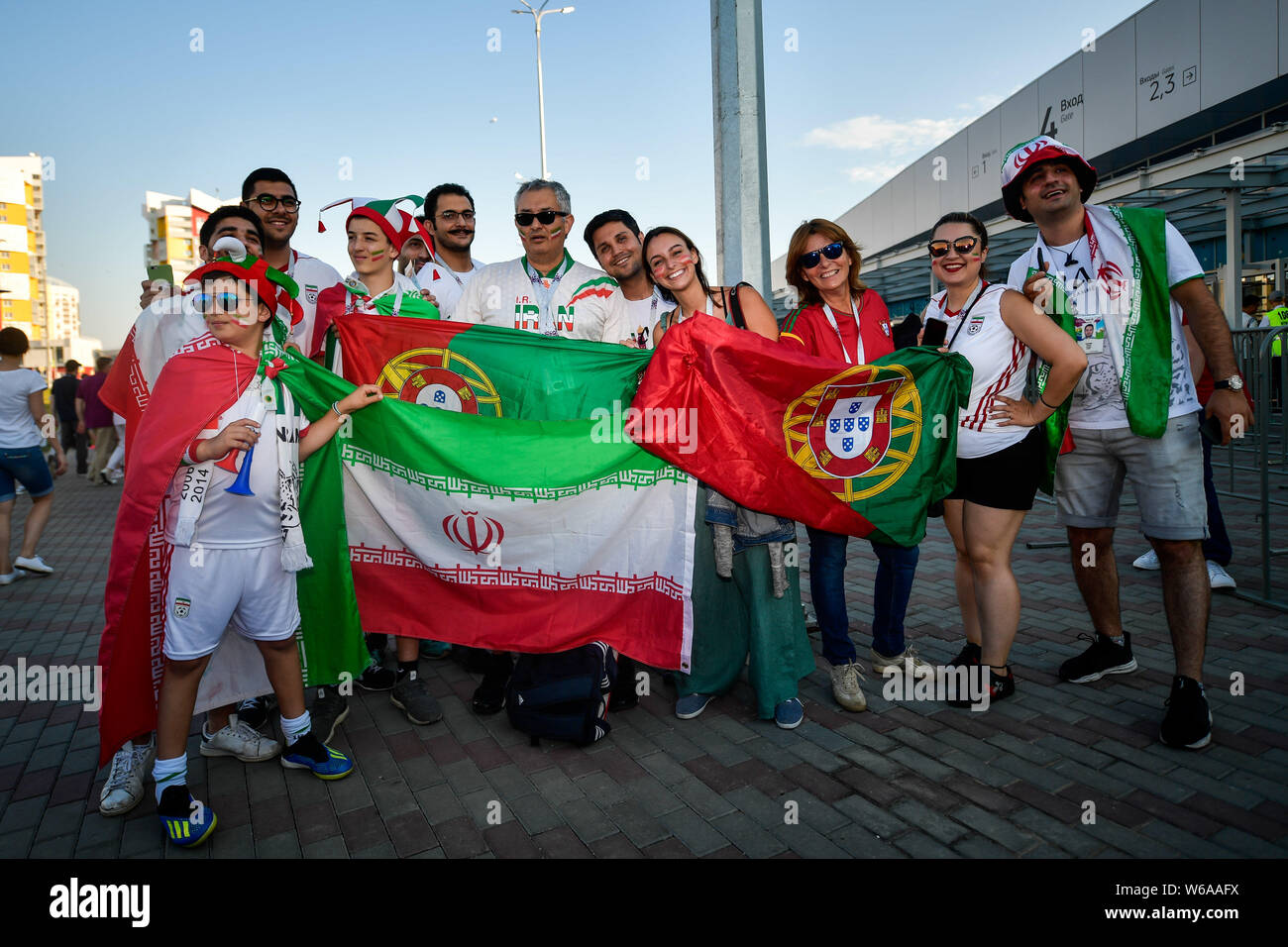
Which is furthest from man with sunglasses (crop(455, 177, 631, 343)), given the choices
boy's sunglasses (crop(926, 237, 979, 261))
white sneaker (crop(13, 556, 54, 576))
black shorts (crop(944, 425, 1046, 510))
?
white sneaker (crop(13, 556, 54, 576))

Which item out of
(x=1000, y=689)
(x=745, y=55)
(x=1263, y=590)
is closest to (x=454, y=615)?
(x=1000, y=689)

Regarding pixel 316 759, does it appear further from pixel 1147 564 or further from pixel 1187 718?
pixel 1147 564

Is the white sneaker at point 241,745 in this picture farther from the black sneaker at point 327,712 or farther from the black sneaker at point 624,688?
the black sneaker at point 624,688

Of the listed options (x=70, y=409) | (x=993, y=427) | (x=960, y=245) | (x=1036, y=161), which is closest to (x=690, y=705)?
(x=993, y=427)

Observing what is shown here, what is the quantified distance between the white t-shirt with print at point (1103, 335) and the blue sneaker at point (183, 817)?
4.19 m

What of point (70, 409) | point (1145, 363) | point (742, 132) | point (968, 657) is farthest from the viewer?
point (70, 409)

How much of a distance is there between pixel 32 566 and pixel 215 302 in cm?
631

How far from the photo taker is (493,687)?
4039 mm

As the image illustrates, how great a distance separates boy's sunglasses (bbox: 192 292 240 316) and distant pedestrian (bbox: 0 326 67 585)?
17.4 ft

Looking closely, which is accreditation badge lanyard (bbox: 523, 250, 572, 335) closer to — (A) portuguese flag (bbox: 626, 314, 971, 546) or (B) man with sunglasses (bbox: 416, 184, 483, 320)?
(B) man with sunglasses (bbox: 416, 184, 483, 320)

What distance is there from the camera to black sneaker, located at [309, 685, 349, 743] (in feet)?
12.2

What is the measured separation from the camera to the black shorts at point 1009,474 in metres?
3.60
